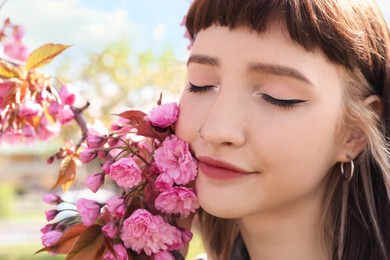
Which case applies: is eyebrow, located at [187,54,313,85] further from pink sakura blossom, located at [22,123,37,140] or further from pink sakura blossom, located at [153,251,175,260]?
pink sakura blossom, located at [22,123,37,140]

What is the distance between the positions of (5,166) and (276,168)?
115 feet

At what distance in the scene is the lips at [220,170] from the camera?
60.2 inches

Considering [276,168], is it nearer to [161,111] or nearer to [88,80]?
[161,111]

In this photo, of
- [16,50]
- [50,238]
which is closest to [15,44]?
[16,50]

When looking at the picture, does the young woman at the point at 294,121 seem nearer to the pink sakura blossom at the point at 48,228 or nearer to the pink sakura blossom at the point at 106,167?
the pink sakura blossom at the point at 106,167

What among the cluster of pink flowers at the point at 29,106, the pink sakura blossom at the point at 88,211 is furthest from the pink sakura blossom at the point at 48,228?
the cluster of pink flowers at the point at 29,106

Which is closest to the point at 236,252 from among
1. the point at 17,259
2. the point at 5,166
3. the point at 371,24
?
the point at 371,24

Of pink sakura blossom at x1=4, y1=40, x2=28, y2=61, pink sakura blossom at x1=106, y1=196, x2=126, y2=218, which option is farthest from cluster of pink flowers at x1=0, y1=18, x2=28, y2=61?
pink sakura blossom at x1=106, y1=196, x2=126, y2=218

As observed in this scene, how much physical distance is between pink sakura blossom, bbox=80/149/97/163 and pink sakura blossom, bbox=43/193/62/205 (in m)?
0.13

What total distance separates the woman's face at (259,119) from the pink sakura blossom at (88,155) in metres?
0.28

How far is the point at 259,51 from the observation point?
1505 mm

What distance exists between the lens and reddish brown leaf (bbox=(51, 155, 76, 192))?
5.98ft

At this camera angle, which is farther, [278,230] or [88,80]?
[88,80]

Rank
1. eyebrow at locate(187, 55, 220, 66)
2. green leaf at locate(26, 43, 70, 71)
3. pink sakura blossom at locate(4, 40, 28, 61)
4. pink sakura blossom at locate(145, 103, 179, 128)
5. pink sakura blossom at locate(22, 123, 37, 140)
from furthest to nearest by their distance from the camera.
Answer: pink sakura blossom at locate(4, 40, 28, 61), pink sakura blossom at locate(22, 123, 37, 140), green leaf at locate(26, 43, 70, 71), pink sakura blossom at locate(145, 103, 179, 128), eyebrow at locate(187, 55, 220, 66)
